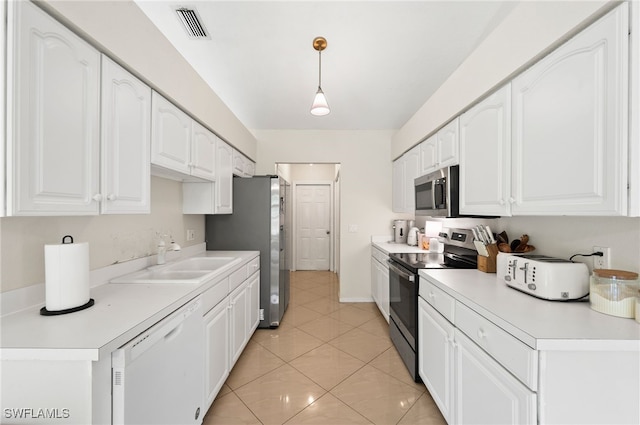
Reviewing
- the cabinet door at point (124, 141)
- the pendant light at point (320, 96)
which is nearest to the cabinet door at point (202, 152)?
the cabinet door at point (124, 141)

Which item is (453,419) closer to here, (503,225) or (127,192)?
(503,225)

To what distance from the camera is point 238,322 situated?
2293 millimetres

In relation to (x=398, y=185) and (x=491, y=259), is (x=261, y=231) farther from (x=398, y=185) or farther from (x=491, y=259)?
(x=491, y=259)

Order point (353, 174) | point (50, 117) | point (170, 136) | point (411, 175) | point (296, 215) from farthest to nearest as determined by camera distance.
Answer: point (296, 215)
point (353, 174)
point (411, 175)
point (170, 136)
point (50, 117)

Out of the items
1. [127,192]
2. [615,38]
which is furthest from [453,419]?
[127,192]

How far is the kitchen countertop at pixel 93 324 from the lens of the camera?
0.86 meters

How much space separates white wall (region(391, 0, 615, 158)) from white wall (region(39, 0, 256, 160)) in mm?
2048

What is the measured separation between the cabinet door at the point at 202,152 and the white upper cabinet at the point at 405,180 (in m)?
2.18

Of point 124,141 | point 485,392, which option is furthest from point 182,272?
point 485,392

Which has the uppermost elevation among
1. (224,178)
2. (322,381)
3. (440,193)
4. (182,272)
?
(224,178)

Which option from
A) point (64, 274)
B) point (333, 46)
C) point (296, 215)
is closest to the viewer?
point (64, 274)

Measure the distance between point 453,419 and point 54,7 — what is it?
2.69 metres

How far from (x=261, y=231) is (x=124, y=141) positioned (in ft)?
5.88

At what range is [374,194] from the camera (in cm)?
401
